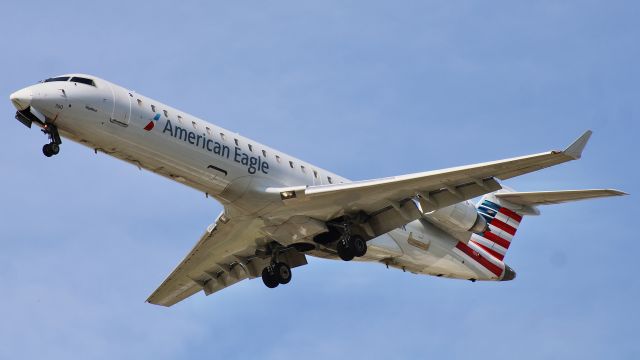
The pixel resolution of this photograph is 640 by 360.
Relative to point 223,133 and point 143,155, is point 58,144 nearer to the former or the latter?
point 143,155

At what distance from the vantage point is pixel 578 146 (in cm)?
2464

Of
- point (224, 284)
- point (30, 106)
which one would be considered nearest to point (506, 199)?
point (224, 284)

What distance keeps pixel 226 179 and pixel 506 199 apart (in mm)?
8647

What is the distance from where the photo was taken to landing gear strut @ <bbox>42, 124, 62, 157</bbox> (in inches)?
1063

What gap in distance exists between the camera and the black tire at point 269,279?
32.1m

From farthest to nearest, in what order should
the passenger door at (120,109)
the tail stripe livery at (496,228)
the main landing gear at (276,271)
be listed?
the tail stripe livery at (496,228) < the main landing gear at (276,271) < the passenger door at (120,109)

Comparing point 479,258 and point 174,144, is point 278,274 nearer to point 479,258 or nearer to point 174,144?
point 174,144

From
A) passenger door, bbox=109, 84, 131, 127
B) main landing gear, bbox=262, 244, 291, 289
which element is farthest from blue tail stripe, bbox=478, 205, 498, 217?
passenger door, bbox=109, 84, 131, 127

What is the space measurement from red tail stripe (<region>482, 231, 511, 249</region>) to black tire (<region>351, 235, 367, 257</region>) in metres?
5.80

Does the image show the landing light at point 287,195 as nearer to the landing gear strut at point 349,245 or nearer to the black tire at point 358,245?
the landing gear strut at point 349,245

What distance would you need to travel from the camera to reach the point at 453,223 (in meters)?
31.0

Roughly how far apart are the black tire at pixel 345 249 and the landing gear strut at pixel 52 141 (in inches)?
292

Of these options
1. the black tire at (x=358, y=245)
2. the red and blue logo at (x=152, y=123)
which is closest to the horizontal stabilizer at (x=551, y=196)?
the black tire at (x=358, y=245)

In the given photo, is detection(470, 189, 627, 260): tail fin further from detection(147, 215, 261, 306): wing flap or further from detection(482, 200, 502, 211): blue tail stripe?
detection(147, 215, 261, 306): wing flap
